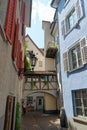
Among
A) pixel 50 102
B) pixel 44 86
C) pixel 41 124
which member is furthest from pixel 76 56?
pixel 50 102

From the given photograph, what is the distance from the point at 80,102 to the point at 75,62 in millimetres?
2367

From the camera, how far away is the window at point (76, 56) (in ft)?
22.8

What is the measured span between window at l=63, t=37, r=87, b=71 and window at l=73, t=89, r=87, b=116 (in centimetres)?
145

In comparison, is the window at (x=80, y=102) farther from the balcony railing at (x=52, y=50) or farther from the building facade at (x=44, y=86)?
the building facade at (x=44, y=86)

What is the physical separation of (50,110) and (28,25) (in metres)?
10.9

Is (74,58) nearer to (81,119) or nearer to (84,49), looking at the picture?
(84,49)

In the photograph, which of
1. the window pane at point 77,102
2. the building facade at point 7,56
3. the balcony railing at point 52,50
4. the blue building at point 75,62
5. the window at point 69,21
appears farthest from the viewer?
the balcony railing at point 52,50

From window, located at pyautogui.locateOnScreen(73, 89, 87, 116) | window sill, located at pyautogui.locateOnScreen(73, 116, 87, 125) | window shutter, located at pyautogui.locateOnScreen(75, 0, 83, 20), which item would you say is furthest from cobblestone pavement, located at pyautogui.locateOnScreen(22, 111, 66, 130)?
window shutter, located at pyautogui.locateOnScreen(75, 0, 83, 20)

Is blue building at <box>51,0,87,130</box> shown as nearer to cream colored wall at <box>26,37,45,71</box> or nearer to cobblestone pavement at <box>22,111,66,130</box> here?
cobblestone pavement at <box>22,111,66,130</box>

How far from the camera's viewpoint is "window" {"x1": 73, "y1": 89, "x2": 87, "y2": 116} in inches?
270

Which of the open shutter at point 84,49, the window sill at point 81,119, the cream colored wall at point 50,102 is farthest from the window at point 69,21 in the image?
the cream colored wall at point 50,102

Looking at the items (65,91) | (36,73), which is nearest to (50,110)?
(36,73)

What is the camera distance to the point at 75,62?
8.05 m

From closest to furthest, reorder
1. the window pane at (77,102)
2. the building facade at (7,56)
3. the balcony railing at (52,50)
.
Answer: the building facade at (7,56), the window pane at (77,102), the balcony railing at (52,50)
